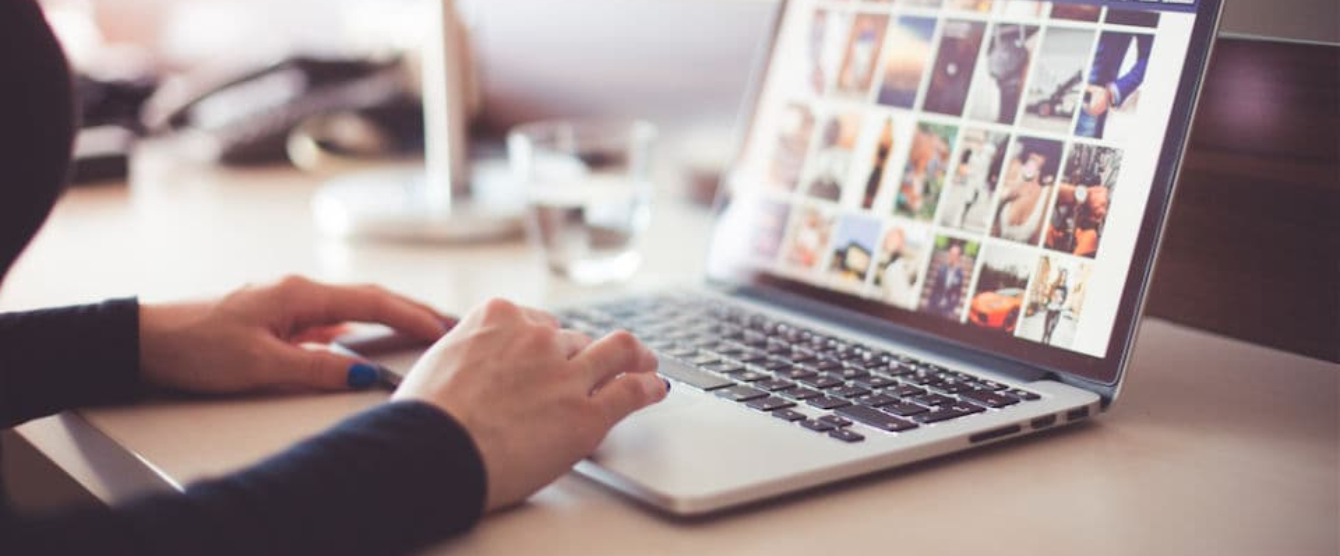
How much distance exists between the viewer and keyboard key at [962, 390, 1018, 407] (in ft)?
2.37

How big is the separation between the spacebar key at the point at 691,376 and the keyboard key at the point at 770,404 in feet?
0.12

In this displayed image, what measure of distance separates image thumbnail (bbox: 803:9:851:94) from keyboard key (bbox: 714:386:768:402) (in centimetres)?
32

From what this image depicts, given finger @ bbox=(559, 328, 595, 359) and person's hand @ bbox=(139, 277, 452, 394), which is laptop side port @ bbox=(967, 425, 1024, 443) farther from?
person's hand @ bbox=(139, 277, 452, 394)

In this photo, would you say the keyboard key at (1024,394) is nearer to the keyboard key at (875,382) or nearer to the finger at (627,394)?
the keyboard key at (875,382)

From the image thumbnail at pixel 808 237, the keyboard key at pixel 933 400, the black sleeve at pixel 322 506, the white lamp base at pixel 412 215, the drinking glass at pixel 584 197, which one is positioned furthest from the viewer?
the white lamp base at pixel 412 215

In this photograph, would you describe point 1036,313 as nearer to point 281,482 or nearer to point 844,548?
point 844,548

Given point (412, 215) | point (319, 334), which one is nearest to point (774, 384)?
point (319, 334)

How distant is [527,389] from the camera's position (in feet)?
2.14

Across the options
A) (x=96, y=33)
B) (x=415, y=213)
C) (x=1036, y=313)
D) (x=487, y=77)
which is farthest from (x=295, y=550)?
(x=96, y=33)

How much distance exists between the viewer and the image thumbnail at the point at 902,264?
86 centimetres

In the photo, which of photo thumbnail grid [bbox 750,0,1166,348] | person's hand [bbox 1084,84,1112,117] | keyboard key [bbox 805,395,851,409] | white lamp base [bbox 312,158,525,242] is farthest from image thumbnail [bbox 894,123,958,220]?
white lamp base [bbox 312,158,525,242]

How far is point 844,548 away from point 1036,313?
275 mm

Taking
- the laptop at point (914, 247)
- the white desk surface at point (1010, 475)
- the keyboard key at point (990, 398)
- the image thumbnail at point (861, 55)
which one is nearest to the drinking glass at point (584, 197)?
the white desk surface at point (1010, 475)

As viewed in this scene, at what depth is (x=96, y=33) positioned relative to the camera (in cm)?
275
